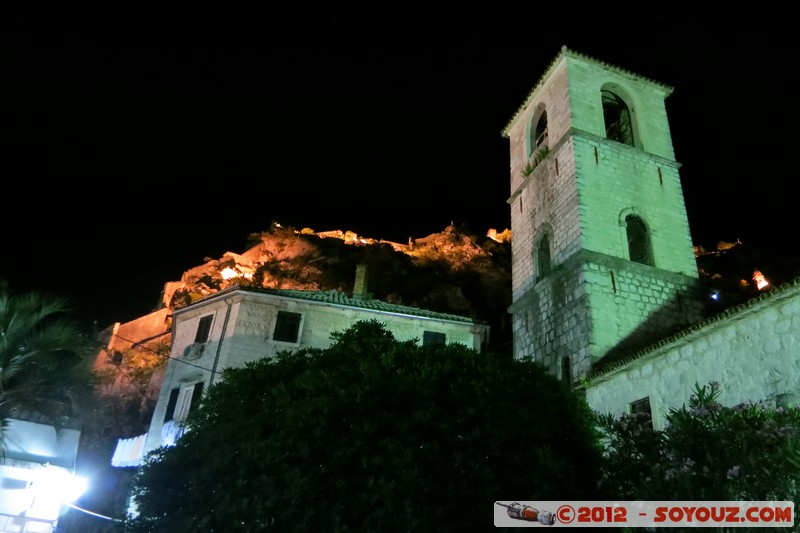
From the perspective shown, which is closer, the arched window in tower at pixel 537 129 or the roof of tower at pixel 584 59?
the roof of tower at pixel 584 59

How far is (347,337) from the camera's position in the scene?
1187 centimetres

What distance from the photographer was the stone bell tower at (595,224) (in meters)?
16.0

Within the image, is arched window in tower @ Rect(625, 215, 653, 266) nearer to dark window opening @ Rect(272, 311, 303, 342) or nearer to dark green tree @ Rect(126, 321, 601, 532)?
dark green tree @ Rect(126, 321, 601, 532)

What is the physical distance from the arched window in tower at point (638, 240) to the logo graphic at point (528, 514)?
12.0m

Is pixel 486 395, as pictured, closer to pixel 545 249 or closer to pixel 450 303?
pixel 545 249

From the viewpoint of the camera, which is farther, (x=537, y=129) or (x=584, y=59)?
(x=537, y=129)

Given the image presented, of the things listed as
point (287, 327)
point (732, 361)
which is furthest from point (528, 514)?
point (287, 327)

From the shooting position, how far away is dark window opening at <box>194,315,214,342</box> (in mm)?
23656

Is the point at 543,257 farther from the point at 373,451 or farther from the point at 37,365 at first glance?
the point at 37,365

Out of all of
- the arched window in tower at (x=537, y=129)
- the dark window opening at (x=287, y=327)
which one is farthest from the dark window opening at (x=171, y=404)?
the arched window in tower at (x=537, y=129)

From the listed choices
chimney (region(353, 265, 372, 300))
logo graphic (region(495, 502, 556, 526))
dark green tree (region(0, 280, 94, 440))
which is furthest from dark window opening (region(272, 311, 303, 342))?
logo graphic (region(495, 502, 556, 526))

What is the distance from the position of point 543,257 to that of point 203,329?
1471 cm

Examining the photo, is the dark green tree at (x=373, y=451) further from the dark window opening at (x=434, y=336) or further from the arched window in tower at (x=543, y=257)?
the dark window opening at (x=434, y=336)

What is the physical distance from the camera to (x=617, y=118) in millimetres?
23109
